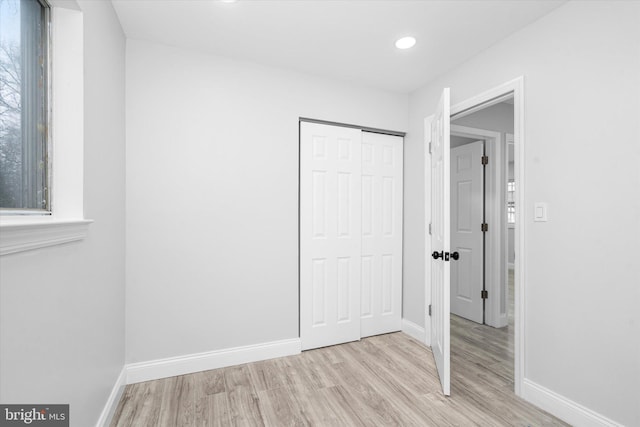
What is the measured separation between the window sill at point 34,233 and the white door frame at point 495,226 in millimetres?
3462

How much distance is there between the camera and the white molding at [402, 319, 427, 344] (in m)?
2.91

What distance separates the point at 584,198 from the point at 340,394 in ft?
6.37

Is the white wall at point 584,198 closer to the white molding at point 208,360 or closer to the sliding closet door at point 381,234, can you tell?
the sliding closet door at point 381,234

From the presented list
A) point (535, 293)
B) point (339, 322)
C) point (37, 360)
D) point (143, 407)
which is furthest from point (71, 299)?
point (535, 293)

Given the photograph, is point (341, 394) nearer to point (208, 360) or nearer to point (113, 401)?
point (208, 360)

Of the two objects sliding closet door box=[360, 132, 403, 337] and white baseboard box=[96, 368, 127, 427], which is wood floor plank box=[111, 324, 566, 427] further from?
sliding closet door box=[360, 132, 403, 337]

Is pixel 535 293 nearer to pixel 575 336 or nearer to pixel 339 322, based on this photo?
pixel 575 336

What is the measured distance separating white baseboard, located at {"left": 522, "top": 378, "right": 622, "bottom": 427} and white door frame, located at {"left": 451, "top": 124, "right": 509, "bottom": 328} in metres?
1.46

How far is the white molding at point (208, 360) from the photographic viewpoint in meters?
2.19

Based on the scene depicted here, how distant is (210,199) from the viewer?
2.40 metres

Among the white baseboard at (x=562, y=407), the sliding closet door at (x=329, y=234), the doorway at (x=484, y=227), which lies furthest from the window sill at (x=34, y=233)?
the doorway at (x=484, y=227)

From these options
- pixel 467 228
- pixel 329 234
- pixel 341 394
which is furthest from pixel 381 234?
pixel 341 394

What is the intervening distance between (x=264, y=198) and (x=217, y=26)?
1287 mm

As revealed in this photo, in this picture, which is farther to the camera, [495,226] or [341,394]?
[495,226]
